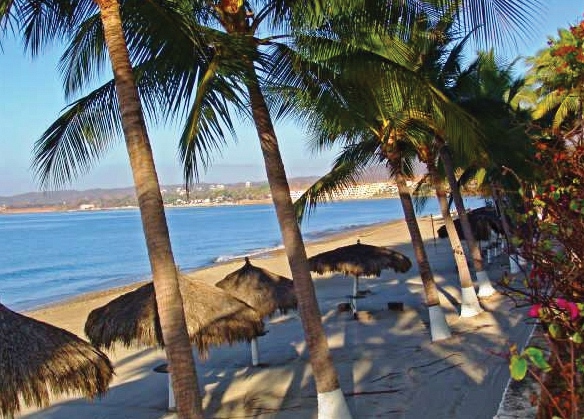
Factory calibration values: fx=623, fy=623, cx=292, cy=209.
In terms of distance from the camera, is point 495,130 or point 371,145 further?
point 371,145

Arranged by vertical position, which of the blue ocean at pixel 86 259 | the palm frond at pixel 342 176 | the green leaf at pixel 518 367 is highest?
the palm frond at pixel 342 176

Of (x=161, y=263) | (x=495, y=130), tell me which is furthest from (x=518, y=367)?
(x=495, y=130)

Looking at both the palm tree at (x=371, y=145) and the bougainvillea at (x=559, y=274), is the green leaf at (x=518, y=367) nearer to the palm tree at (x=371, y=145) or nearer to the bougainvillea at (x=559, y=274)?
the bougainvillea at (x=559, y=274)

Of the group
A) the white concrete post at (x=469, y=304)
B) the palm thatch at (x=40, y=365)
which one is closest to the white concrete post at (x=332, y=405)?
the palm thatch at (x=40, y=365)

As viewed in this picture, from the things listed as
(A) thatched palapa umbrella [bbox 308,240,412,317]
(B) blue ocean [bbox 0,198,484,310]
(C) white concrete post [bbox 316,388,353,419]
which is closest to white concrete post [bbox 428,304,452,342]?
(A) thatched palapa umbrella [bbox 308,240,412,317]

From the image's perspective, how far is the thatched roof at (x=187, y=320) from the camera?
8.10 m

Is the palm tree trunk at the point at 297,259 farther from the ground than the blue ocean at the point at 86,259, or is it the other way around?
the palm tree trunk at the point at 297,259

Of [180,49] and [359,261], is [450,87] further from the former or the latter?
[180,49]

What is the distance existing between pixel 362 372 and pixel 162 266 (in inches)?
239

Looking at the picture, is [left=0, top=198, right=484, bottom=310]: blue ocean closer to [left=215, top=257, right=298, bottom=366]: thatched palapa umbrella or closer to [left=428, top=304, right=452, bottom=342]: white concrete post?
[left=215, top=257, right=298, bottom=366]: thatched palapa umbrella

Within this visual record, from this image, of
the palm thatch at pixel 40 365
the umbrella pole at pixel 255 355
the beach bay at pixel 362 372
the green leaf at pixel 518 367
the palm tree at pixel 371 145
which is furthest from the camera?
the umbrella pole at pixel 255 355

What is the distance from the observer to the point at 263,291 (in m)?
11.5

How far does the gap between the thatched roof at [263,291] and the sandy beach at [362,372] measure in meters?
0.87

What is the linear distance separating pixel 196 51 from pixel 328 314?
33.3ft
